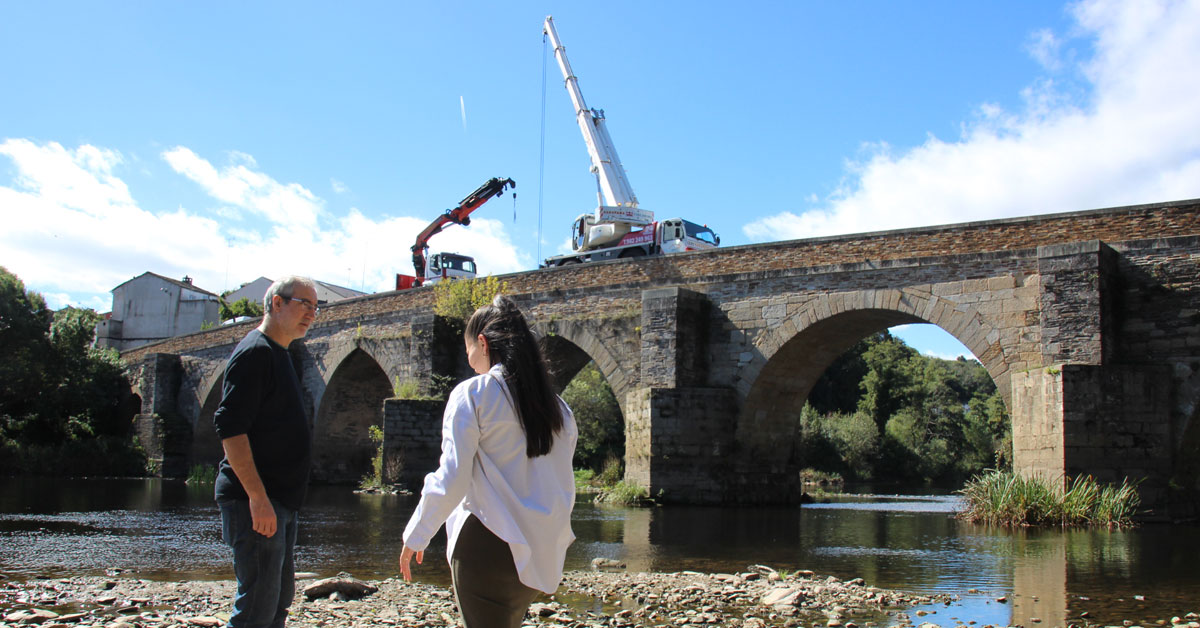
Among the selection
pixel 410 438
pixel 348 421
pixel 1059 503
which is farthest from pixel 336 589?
pixel 348 421

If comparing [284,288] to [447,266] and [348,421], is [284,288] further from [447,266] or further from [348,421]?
[447,266]

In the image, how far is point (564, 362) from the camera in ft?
70.9

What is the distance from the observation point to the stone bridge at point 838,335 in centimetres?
1302

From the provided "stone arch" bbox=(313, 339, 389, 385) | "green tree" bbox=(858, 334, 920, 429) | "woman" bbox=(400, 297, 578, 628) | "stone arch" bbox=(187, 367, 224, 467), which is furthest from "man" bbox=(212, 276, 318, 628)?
"green tree" bbox=(858, 334, 920, 429)

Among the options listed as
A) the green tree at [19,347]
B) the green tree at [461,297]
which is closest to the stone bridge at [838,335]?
the green tree at [461,297]

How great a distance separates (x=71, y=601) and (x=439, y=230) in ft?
84.5

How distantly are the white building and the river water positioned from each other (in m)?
36.4

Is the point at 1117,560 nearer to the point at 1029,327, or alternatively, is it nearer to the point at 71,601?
the point at 1029,327

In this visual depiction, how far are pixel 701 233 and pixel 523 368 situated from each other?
20.4 meters

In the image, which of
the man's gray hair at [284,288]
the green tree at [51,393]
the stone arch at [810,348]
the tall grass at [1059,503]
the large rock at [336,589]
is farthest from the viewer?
the green tree at [51,393]

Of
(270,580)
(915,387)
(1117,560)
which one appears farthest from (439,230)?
(270,580)

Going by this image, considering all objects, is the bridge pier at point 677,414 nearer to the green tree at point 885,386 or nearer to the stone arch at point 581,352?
the stone arch at point 581,352

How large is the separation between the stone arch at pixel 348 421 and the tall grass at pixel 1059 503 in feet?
57.2

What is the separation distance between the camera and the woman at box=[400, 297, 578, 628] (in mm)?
2793
